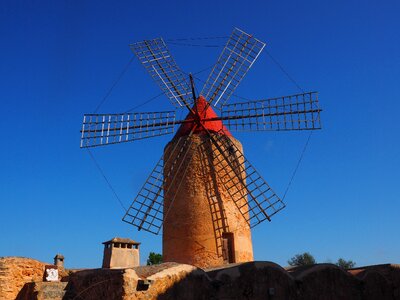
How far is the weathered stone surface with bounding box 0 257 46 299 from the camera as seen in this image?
27.3ft

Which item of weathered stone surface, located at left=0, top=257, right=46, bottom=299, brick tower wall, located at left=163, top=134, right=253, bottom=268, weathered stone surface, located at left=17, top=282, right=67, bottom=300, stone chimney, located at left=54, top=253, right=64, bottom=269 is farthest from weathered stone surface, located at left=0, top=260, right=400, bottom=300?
stone chimney, located at left=54, top=253, right=64, bottom=269

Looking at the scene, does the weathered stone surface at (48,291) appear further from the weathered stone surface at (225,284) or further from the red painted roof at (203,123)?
the red painted roof at (203,123)

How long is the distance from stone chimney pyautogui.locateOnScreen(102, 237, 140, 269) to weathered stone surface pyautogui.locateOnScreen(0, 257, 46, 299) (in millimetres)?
3174

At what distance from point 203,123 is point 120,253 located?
4.40 metres

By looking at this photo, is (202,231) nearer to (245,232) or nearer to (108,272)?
(245,232)

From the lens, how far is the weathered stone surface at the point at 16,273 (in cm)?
831

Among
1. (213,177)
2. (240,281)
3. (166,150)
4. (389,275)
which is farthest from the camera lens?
(166,150)

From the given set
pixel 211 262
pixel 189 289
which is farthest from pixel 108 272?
pixel 211 262

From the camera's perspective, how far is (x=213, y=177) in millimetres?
10570

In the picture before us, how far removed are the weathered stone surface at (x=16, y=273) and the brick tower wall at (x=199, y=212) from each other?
2.99 metres

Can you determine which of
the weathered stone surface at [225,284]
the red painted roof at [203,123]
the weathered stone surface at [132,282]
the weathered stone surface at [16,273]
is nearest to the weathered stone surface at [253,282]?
the weathered stone surface at [225,284]

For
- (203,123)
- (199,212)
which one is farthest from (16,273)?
(203,123)

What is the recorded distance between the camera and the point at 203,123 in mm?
11242

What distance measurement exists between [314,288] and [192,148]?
431 cm
